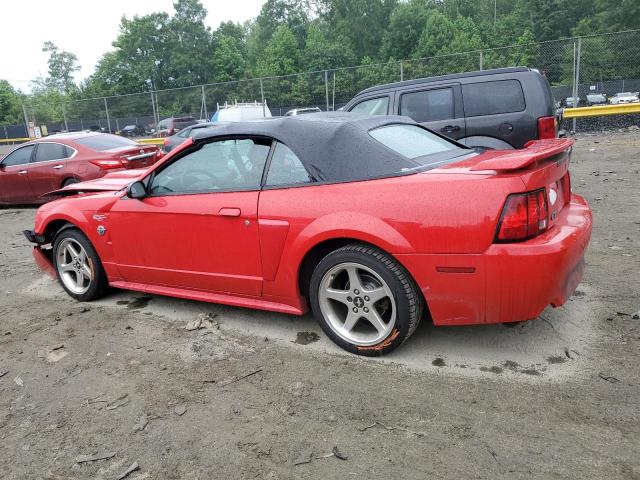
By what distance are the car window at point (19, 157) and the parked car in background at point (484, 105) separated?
6.64m

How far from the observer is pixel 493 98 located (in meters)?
7.08

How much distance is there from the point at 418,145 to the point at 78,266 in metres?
3.18

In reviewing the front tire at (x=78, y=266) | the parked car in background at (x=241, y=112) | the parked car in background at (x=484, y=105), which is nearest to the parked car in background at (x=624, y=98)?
the parked car in background at (x=241, y=112)

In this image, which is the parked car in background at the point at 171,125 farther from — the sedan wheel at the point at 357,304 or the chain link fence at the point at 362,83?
the sedan wheel at the point at 357,304

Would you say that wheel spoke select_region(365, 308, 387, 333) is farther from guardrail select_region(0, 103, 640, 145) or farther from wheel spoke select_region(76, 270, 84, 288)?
guardrail select_region(0, 103, 640, 145)

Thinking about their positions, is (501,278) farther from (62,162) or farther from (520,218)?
(62,162)

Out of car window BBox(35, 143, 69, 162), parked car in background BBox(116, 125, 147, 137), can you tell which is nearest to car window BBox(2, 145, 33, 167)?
car window BBox(35, 143, 69, 162)

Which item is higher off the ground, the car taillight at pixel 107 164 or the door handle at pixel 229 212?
the car taillight at pixel 107 164

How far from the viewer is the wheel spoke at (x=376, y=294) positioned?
3126mm

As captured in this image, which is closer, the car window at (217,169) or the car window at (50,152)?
the car window at (217,169)

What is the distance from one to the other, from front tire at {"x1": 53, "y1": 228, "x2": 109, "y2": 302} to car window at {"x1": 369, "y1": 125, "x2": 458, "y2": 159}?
8.88 ft

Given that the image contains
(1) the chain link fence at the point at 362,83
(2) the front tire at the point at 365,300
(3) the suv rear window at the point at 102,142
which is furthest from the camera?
(1) the chain link fence at the point at 362,83

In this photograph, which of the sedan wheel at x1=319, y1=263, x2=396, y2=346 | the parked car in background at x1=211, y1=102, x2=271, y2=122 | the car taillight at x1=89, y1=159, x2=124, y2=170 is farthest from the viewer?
the parked car in background at x1=211, y1=102, x2=271, y2=122

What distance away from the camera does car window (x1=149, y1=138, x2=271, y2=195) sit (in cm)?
362
